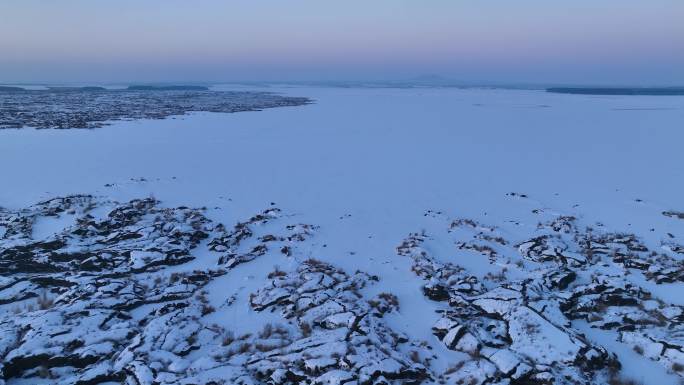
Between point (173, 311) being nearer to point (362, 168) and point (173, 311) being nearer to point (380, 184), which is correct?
point (380, 184)

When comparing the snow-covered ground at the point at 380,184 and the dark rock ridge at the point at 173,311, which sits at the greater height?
the snow-covered ground at the point at 380,184

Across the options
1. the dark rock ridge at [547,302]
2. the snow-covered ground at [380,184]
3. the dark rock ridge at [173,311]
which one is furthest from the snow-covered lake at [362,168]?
the dark rock ridge at [173,311]

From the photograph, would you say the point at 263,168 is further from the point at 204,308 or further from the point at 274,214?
the point at 204,308

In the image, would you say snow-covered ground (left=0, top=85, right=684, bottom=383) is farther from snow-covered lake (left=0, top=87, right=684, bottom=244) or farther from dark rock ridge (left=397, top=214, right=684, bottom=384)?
dark rock ridge (left=397, top=214, right=684, bottom=384)

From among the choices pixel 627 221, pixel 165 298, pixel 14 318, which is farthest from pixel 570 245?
pixel 14 318

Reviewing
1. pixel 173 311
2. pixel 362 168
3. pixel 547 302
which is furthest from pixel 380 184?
pixel 173 311

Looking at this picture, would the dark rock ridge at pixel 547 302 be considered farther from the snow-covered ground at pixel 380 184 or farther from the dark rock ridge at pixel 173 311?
the dark rock ridge at pixel 173 311

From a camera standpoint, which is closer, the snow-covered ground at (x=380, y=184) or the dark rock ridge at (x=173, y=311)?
the dark rock ridge at (x=173, y=311)

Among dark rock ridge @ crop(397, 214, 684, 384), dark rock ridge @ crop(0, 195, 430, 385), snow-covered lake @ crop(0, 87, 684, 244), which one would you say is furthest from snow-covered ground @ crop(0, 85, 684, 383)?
dark rock ridge @ crop(0, 195, 430, 385)

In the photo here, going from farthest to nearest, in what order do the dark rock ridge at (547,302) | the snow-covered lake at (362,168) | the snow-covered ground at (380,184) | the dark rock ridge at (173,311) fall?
1. the snow-covered lake at (362,168)
2. the snow-covered ground at (380,184)
3. the dark rock ridge at (547,302)
4. the dark rock ridge at (173,311)
